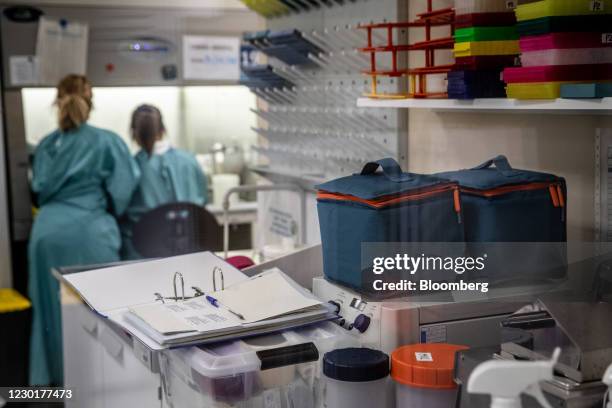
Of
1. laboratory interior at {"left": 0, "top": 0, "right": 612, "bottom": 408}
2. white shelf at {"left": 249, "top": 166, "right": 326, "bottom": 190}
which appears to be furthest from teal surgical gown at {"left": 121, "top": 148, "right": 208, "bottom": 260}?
white shelf at {"left": 249, "top": 166, "right": 326, "bottom": 190}

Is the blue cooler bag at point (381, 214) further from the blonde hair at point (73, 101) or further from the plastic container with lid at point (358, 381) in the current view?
the blonde hair at point (73, 101)

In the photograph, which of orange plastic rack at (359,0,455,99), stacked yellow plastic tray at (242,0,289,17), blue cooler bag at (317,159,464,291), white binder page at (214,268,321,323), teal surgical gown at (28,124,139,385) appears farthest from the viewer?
teal surgical gown at (28,124,139,385)

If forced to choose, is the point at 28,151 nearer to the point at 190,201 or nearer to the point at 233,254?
the point at 190,201

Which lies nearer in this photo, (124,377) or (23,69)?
(124,377)

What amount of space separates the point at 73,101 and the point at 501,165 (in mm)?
2675

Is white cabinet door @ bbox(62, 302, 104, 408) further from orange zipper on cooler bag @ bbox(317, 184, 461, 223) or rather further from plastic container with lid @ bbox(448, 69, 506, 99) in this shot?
plastic container with lid @ bbox(448, 69, 506, 99)

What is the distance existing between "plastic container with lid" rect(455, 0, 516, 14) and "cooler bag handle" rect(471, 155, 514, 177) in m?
0.28

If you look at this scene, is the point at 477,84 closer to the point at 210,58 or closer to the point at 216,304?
the point at 216,304

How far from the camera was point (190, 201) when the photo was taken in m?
3.78

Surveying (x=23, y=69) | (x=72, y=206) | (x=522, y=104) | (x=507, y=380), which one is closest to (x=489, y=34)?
(x=522, y=104)

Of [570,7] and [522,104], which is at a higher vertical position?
[570,7]

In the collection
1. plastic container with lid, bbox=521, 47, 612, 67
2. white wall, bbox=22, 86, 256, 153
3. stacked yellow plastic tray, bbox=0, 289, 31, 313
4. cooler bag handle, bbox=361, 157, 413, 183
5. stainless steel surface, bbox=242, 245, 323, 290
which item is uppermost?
plastic container with lid, bbox=521, 47, 612, 67

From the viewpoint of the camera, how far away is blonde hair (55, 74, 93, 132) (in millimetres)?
3770

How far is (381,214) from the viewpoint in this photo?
148 cm
